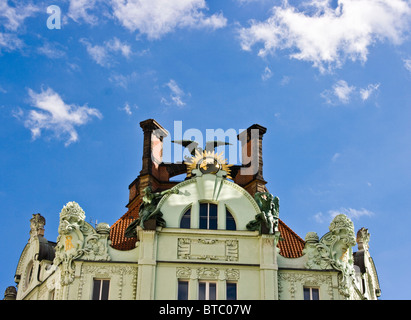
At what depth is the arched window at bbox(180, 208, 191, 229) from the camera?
45.7 meters

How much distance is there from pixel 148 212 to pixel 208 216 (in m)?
2.86

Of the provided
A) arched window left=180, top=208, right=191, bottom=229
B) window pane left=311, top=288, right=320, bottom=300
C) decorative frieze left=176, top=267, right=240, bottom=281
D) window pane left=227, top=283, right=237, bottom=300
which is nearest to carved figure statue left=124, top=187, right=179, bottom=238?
arched window left=180, top=208, right=191, bottom=229

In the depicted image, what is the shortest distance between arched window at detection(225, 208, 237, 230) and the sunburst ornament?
7.73ft

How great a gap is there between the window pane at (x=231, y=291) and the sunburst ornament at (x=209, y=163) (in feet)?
19.6

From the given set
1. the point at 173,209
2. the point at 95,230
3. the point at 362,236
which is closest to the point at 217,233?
the point at 173,209

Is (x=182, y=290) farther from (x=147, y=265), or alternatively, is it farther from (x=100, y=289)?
(x=100, y=289)

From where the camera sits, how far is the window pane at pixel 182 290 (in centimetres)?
4384

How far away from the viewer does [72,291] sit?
4372 centimetres

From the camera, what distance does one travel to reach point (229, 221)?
45875 mm

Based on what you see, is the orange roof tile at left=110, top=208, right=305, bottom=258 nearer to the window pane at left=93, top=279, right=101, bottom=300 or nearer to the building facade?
the building facade

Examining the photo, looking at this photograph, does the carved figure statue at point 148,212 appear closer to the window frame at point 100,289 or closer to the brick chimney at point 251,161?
the window frame at point 100,289

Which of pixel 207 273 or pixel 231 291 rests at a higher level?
pixel 207 273

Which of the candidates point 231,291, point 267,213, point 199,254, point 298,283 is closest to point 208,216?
point 199,254

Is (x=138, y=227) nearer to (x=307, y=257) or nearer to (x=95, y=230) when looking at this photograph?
(x=95, y=230)
